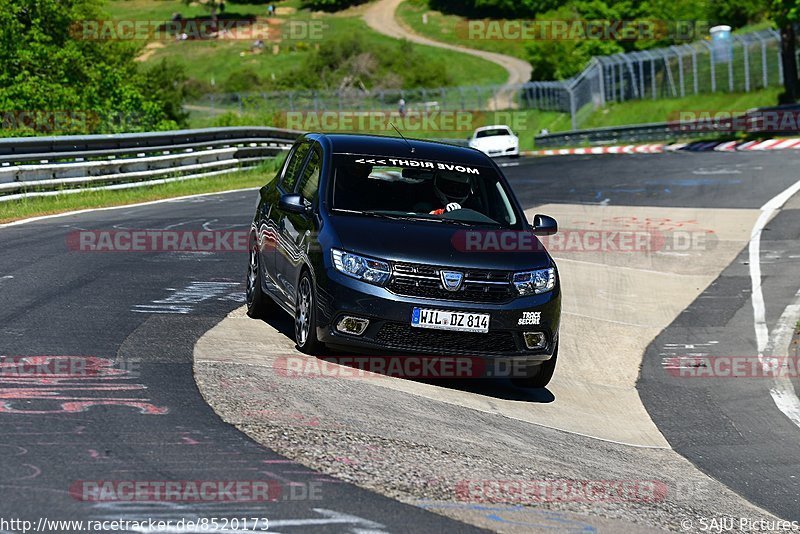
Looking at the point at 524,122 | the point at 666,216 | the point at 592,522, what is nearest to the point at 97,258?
the point at 592,522

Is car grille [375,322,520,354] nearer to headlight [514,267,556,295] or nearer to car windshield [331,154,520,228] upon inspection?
headlight [514,267,556,295]

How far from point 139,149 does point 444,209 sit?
667 inches

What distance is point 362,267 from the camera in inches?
350

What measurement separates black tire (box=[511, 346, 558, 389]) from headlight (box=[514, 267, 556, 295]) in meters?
0.57

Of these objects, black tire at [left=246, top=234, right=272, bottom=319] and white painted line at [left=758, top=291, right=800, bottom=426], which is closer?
white painted line at [left=758, top=291, right=800, bottom=426]

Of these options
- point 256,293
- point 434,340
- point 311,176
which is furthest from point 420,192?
point 256,293

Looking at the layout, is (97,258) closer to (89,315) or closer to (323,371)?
(89,315)

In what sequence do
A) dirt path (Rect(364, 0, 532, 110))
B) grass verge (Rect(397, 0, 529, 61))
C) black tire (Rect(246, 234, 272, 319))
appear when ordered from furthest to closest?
grass verge (Rect(397, 0, 529, 61))
dirt path (Rect(364, 0, 532, 110))
black tire (Rect(246, 234, 272, 319))

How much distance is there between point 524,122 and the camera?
72375 millimetres

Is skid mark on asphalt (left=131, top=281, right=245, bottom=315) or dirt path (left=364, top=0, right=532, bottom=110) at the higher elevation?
skid mark on asphalt (left=131, top=281, right=245, bottom=315)

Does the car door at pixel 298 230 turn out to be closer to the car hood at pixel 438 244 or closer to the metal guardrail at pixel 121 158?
the car hood at pixel 438 244

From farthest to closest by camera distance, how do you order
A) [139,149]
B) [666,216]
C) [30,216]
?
[139,149], [666,216], [30,216]

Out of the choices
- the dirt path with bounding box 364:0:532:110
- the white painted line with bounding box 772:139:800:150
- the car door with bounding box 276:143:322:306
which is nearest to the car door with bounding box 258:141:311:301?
the car door with bounding box 276:143:322:306

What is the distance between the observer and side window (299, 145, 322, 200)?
1008 cm
